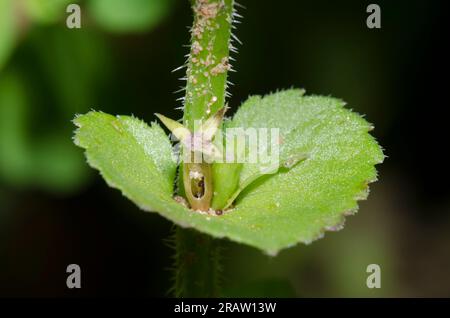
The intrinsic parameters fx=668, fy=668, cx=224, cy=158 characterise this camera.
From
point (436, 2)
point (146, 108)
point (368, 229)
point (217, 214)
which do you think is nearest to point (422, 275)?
point (368, 229)

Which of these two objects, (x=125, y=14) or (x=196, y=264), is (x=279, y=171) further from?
(x=125, y=14)

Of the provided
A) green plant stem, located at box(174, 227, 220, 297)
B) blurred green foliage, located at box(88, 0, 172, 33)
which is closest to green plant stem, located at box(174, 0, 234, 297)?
green plant stem, located at box(174, 227, 220, 297)

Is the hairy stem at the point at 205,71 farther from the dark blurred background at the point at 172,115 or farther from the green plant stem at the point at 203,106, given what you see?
the dark blurred background at the point at 172,115

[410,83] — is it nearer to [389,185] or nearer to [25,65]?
[389,185]

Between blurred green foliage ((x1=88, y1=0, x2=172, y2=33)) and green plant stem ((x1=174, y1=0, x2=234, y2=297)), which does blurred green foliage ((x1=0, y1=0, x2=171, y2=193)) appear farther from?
green plant stem ((x1=174, y1=0, x2=234, y2=297))

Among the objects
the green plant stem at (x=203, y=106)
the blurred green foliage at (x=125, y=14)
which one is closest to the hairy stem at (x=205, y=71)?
the green plant stem at (x=203, y=106)
